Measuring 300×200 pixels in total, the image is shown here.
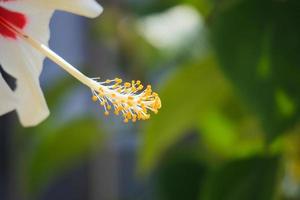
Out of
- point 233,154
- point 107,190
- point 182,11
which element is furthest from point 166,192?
point 107,190

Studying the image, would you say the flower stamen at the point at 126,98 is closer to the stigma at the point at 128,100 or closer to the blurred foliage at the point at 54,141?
the stigma at the point at 128,100

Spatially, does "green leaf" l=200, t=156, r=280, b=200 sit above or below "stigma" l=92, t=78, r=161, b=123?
above

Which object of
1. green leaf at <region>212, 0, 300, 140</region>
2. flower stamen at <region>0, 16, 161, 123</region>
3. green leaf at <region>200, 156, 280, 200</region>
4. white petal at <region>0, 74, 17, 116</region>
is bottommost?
white petal at <region>0, 74, 17, 116</region>

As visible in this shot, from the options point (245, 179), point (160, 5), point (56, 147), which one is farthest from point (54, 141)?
point (245, 179)

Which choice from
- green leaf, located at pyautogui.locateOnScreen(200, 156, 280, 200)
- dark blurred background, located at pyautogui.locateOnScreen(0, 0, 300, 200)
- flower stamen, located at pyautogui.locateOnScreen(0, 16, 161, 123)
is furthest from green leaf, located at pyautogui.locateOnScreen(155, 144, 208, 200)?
flower stamen, located at pyautogui.locateOnScreen(0, 16, 161, 123)

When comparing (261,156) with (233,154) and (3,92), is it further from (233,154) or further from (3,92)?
(3,92)

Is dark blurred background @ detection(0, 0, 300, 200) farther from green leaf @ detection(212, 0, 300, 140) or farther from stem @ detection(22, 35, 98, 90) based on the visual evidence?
stem @ detection(22, 35, 98, 90)

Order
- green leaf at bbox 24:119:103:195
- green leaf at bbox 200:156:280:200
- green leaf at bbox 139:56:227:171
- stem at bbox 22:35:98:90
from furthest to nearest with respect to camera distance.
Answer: green leaf at bbox 24:119:103:195 < green leaf at bbox 139:56:227:171 < green leaf at bbox 200:156:280:200 < stem at bbox 22:35:98:90

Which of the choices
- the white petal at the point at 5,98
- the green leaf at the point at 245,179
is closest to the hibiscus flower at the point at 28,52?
the white petal at the point at 5,98

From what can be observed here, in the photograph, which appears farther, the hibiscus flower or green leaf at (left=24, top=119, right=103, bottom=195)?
green leaf at (left=24, top=119, right=103, bottom=195)
